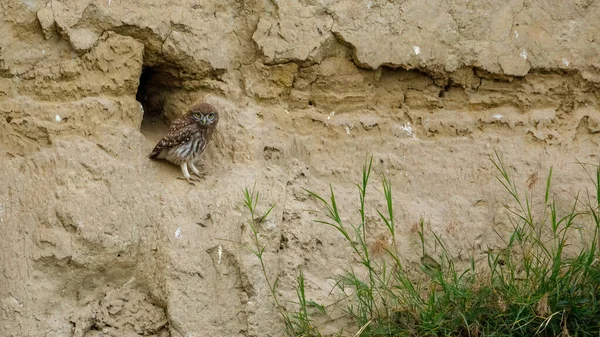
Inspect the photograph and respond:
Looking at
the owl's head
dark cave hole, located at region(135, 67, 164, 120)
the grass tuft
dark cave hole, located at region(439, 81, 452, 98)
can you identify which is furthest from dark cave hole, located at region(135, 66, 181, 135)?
dark cave hole, located at region(439, 81, 452, 98)

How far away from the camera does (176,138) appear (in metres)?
5.80

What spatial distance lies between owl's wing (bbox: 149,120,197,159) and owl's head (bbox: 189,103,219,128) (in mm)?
48

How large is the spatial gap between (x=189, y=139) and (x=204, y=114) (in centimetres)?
17

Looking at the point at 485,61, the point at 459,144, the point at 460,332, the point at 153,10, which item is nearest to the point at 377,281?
the point at 460,332

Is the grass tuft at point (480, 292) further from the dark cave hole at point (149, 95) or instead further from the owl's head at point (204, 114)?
the dark cave hole at point (149, 95)

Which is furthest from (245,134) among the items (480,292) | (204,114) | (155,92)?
(480,292)

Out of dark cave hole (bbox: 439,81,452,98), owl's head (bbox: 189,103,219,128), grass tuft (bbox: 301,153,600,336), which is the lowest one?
grass tuft (bbox: 301,153,600,336)

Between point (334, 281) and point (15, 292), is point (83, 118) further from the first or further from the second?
point (334, 281)

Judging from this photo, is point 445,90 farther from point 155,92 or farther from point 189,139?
point 155,92

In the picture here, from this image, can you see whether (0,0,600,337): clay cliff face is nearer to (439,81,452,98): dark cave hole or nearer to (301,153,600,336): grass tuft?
(439,81,452,98): dark cave hole

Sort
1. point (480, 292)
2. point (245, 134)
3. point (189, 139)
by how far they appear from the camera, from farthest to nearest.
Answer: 1. point (245, 134)
2. point (189, 139)
3. point (480, 292)

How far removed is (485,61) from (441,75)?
29cm

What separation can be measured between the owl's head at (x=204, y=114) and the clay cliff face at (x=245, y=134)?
0.13 m

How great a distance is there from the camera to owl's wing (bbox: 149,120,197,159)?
19.0 ft
